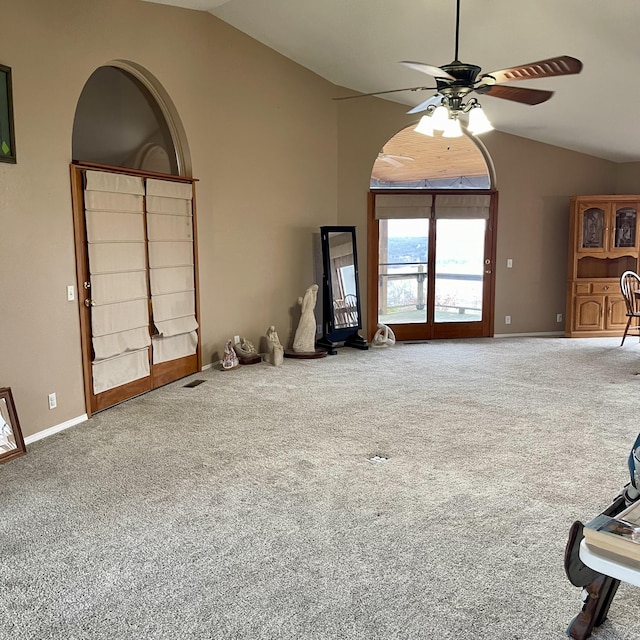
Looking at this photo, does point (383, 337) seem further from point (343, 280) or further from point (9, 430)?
point (9, 430)

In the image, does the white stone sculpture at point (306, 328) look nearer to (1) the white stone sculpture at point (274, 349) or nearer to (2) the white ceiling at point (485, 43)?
(1) the white stone sculpture at point (274, 349)

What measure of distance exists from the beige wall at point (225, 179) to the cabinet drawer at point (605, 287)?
47cm

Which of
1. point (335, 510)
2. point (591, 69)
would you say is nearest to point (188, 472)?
point (335, 510)

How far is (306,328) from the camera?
22.0ft

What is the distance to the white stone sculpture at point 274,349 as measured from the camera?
20.5 ft

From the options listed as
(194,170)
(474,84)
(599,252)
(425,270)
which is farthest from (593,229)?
(194,170)

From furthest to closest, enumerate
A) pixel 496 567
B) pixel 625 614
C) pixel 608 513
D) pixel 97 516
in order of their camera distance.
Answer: pixel 97 516 < pixel 496 567 < pixel 625 614 < pixel 608 513

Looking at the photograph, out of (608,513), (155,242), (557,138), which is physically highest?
(557,138)

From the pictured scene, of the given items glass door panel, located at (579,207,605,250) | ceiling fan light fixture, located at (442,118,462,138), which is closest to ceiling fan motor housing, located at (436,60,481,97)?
ceiling fan light fixture, located at (442,118,462,138)

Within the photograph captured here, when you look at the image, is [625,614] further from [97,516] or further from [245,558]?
[97,516]

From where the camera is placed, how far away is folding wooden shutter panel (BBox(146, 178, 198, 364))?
5.20 m

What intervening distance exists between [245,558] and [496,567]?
1.08m

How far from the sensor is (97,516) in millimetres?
2934

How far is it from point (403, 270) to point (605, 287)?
2846 millimetres
